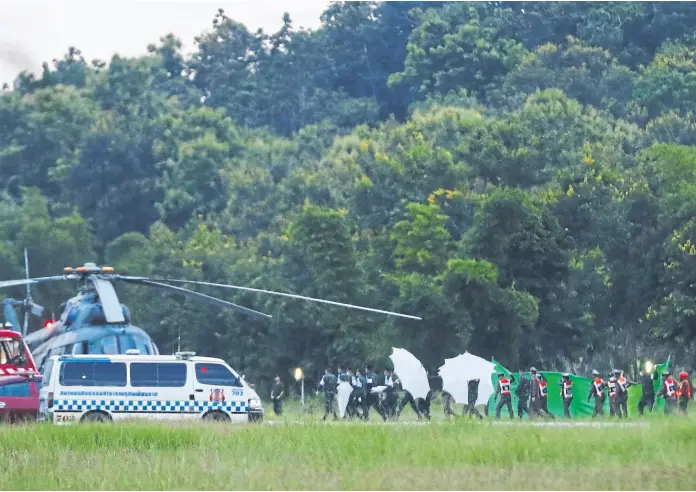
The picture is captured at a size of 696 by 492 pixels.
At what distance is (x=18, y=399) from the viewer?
26125 millimetres

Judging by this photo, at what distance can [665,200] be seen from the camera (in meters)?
47.1

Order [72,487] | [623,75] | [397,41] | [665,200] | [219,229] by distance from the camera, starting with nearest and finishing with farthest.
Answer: [72,487] → [665,200] → [219,229] → [623,75] → [397,41]

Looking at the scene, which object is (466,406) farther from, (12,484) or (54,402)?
(12,484)

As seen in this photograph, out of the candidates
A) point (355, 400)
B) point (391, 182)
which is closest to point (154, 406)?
point (355, 400)

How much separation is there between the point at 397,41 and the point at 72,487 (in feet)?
305

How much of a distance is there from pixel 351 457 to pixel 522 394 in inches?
443

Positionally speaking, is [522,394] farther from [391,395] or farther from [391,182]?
[391,182]

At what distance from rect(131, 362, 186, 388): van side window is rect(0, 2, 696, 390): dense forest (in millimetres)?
15945

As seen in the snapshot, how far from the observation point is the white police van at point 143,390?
2614cm

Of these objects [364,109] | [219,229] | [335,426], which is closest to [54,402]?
[335,426]

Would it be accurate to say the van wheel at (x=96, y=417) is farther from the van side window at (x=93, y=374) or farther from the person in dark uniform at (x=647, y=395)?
the person in dark uniform at (x=647, y=395)

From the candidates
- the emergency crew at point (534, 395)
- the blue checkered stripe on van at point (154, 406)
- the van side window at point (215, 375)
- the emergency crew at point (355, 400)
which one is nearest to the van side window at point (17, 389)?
the blue checkered stripe on van at point (154, 406)

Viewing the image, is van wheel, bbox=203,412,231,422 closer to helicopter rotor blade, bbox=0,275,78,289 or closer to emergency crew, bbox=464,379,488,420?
helicopter rotor blade, bbox=0,275,78,289

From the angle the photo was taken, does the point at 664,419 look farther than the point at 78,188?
No
